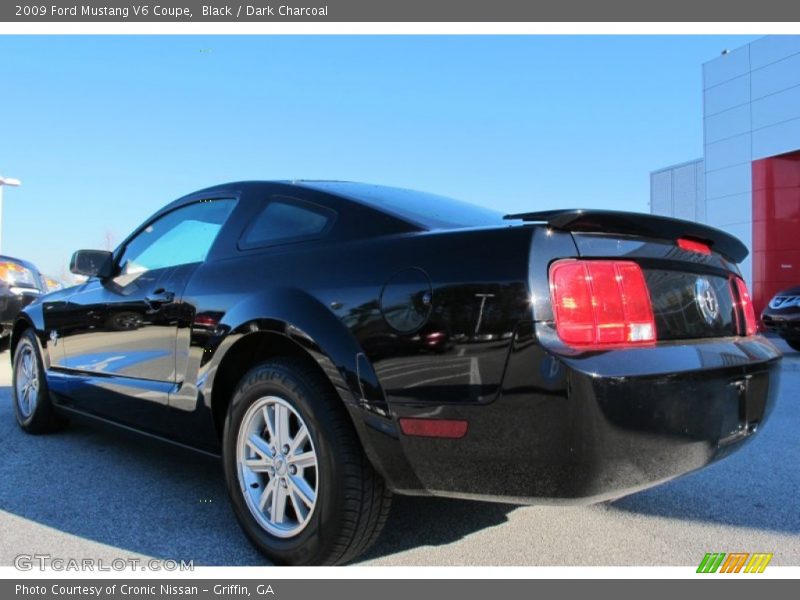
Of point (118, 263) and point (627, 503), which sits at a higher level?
point (118, 263)

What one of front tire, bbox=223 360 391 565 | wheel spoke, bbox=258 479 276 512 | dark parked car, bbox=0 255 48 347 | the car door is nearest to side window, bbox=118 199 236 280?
the car door

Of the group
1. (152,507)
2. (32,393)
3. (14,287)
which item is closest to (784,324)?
(152,507)

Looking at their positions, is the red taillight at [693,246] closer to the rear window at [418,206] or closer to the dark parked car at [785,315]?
the rear window at [418,206]

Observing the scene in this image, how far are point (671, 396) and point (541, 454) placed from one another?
0.45 meters

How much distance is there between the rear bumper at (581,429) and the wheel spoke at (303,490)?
37cm

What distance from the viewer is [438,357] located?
2.00 m

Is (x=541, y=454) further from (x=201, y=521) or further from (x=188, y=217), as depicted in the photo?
(x=188, y=217)

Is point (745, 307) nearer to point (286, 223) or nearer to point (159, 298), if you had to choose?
point (286, 223)

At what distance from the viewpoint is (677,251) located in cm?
234

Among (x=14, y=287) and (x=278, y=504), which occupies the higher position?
(x=14, y=287)

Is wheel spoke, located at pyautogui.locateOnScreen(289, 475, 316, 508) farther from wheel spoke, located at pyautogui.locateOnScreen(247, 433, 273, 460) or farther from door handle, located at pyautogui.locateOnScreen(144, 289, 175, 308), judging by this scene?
door handle, located at pyautogui.locateOnScreen(144, 289, 175, 308)

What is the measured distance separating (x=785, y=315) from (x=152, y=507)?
31.6 feet

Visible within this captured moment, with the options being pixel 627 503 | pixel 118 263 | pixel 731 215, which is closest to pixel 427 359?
pixel 627 503

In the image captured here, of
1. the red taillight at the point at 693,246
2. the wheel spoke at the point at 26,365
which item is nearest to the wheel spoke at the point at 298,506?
the red taillight at the point at 693,246
